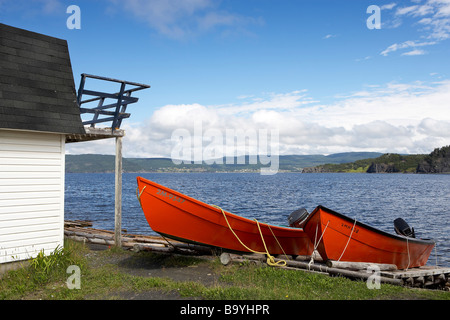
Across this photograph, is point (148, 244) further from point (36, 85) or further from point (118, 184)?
point (36, 85)

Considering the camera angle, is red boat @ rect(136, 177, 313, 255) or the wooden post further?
the wooden post

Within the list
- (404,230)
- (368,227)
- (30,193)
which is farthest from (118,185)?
(404,230)

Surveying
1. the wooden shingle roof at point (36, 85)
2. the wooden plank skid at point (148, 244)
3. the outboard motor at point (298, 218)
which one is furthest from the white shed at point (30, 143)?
the outboard motor at point (298, 218)

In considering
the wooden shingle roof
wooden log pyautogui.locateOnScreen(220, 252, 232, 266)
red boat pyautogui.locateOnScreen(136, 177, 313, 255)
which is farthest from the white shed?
wooden log pyautogui.locateOnScreen(220, 252, 232, 266)

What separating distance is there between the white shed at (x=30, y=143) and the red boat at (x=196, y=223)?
102 inches

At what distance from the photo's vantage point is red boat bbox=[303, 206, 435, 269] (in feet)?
34.0

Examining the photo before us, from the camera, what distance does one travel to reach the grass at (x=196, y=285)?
7.57 m

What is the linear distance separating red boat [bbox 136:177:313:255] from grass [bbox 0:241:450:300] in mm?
1063

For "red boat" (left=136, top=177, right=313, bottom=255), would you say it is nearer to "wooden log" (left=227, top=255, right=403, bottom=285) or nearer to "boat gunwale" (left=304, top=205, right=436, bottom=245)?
"wooden log" (left=227, top=255, right=403, bottom=285)

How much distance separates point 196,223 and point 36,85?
6445 millimetres

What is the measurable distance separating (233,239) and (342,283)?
141 inches
